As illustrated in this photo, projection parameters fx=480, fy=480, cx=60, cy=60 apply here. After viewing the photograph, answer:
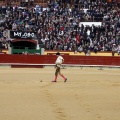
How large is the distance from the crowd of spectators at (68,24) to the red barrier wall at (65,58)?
5.55 ft

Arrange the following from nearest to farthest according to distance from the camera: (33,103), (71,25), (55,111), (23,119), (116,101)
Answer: (23,119) → (55,111) → (33,103) → (116,101) → (71,25)

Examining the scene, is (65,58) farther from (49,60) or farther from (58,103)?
(58,103)

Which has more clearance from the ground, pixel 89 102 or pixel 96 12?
pixel 96 12

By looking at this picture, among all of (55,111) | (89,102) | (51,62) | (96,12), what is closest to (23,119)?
(55,111)

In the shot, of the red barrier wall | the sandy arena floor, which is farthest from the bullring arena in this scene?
the red barrier wall

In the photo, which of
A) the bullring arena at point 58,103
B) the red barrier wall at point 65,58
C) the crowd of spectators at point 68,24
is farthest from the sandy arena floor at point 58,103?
the crowd of spectators at point 68,24

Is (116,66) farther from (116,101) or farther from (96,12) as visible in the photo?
(116,101)

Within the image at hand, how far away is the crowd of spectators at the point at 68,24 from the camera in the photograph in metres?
35.2

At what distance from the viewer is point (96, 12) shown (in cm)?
3978

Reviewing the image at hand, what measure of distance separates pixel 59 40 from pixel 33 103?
2305cm

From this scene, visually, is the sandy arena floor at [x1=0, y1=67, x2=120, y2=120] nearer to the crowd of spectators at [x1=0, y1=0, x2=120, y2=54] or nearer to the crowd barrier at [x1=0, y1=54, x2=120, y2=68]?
the crowd barrier at [x1=0, y1=54, x2=120, y2=68]

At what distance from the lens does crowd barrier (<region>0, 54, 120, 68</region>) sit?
105 feet

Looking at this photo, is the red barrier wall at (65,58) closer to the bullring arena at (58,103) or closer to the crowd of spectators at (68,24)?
the crowd of spectators at (68,24)

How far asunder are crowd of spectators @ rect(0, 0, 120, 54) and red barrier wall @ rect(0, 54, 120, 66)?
5.55ft
